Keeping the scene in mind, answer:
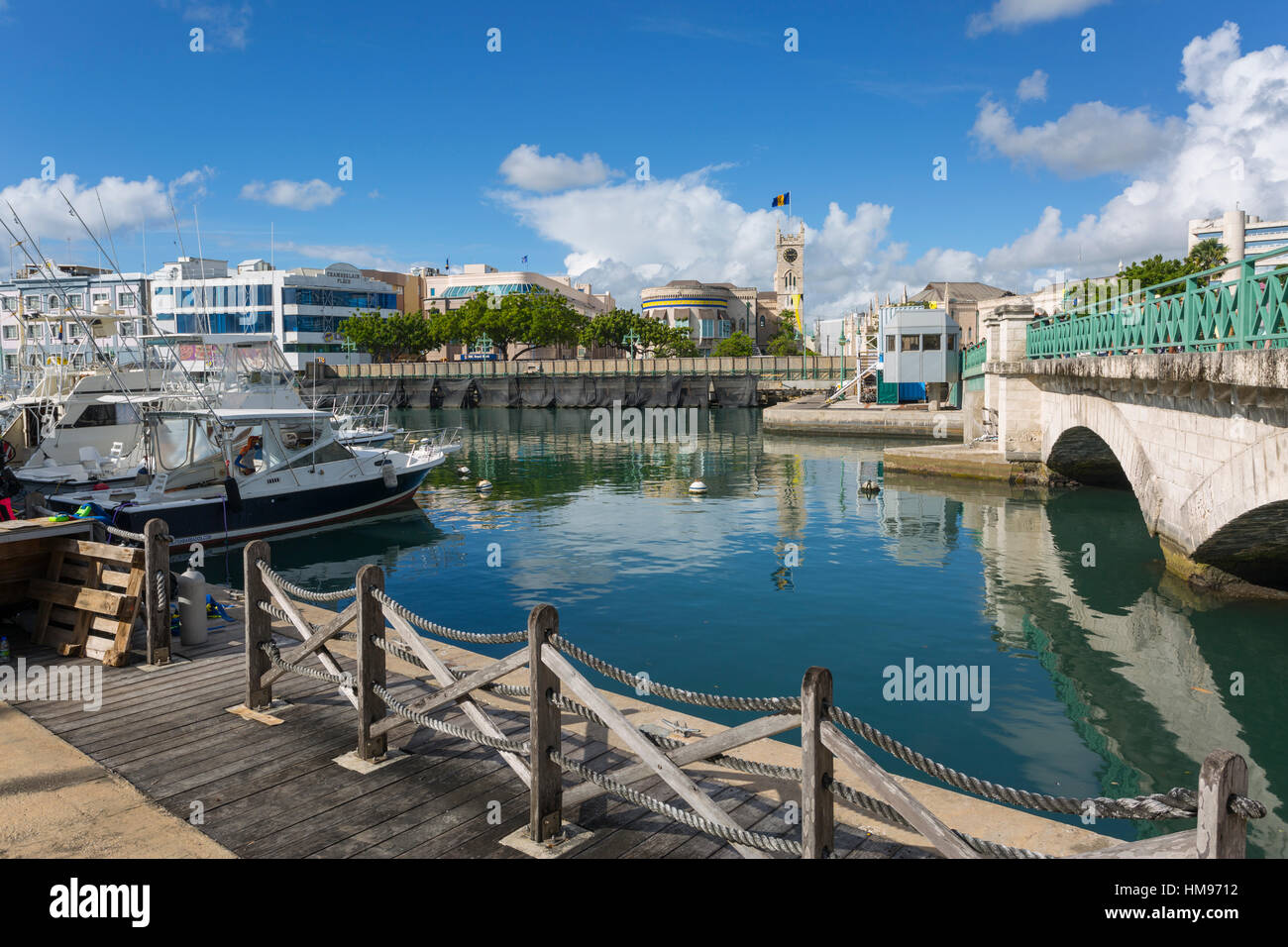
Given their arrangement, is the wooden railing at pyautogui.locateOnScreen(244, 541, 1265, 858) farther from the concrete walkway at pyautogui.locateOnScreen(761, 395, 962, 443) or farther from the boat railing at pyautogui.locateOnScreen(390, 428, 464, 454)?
the concrete walkway at pyautogui.locateOnScreen(761, 395, 962, 443)

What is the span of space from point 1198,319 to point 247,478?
2302 cm

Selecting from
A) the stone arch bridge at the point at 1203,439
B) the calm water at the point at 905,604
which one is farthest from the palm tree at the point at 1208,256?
the stone arch bridge at the point at 1203,439

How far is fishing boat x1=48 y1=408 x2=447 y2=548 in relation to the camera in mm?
24234

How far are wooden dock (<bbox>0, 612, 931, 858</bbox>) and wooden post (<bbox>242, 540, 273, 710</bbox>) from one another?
28 cm

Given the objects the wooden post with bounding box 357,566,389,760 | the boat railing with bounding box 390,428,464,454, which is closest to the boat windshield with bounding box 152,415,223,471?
the boat railing with bounding box 390,428,464,454

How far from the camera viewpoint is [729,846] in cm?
608

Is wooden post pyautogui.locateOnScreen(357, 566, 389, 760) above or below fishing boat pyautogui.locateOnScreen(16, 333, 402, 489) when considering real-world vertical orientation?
below

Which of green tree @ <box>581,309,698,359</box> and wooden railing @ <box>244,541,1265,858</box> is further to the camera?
green tree @ <box>581,309,698,359</box>

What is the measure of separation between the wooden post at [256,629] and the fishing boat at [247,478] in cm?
1622

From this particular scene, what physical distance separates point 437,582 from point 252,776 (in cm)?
1373
